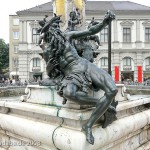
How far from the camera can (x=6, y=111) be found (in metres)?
4.79

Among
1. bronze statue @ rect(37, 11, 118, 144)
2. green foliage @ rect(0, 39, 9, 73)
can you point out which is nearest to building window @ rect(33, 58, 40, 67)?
green foliage @ rect(0, 39, 9, 73)

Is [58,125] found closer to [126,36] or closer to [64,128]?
[64,128]

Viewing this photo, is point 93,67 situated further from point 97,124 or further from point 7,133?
point 7,133

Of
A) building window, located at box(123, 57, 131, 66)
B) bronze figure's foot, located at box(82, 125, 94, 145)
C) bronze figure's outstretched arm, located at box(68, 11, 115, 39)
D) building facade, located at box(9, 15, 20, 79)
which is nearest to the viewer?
bronze figure's foot, located at box(82, 125, 94, 145)

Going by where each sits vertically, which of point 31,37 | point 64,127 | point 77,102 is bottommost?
point 64,127

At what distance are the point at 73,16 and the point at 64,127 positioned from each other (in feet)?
10.1

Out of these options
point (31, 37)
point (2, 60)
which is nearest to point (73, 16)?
point (31, 37)

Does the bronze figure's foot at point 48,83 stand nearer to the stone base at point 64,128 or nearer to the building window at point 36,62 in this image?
the stone base at point 64,128

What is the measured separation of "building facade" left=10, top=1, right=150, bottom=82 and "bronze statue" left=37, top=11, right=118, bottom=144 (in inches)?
1069

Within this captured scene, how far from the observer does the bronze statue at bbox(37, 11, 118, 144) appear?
131 inches

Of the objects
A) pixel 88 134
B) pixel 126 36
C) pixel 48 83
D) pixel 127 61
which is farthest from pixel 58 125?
pixel 126 36

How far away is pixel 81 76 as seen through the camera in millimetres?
3598

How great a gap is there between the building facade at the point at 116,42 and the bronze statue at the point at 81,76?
27162 millimetres

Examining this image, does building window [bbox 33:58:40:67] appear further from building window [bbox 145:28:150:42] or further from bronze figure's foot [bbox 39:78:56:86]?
bronze figure's foot [bbox 39:78:56:86]
